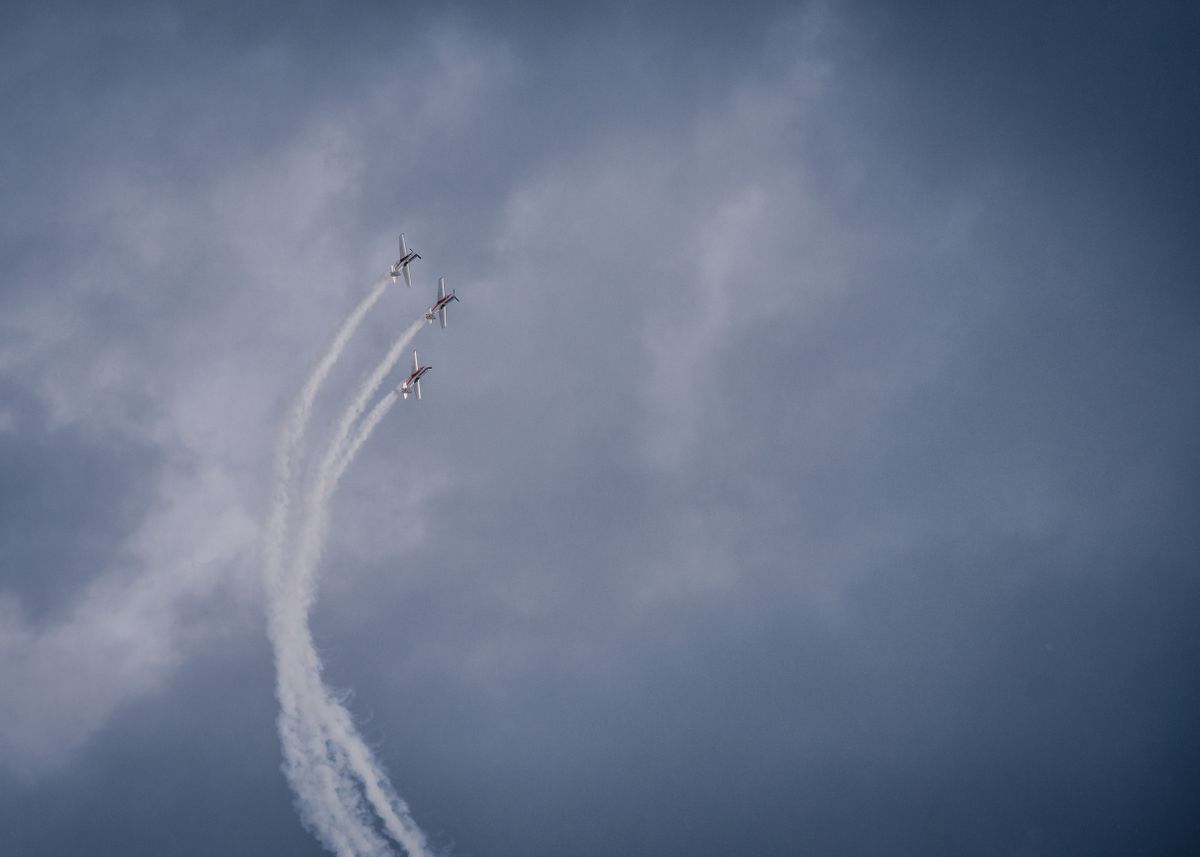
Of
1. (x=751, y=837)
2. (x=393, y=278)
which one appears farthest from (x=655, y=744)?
(x=393, y=278)

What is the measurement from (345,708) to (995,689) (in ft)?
512

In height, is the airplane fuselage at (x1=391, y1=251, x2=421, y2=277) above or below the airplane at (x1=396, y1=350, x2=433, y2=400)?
above

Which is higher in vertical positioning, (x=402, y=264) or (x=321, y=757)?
(x=402, y=264)

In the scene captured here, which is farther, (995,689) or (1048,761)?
(995,689)

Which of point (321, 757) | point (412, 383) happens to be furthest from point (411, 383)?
point (321, 757)

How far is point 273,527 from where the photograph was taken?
286 feet

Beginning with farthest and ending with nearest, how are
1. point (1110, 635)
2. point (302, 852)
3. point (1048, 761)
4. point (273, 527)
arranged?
1. point (1110, 635)
2. point (1048, 761)
3. point (302, 852)
4. point (273, 527)

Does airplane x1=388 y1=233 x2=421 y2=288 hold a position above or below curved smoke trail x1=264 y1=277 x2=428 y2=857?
above

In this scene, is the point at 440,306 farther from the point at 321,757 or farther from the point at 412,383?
the point at 321,757

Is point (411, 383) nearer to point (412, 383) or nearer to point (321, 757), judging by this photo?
point (412, 383)

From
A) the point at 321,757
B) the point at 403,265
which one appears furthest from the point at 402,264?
the point at 321,757

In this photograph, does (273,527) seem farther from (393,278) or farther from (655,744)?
(655,744)

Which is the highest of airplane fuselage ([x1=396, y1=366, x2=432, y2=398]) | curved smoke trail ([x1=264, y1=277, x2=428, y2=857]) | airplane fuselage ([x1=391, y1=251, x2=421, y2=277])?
airplane fuselage ([x1=391, y1=251, x2=421, y2=277])

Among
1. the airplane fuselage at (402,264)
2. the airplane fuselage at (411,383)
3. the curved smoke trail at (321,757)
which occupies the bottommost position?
the curved smoke trail at (321,757)
